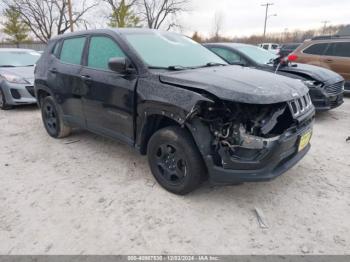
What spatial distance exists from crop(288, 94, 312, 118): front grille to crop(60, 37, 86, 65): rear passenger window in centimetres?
286

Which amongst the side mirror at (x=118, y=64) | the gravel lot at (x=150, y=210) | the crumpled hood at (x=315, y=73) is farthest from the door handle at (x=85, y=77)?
the crumpled hood at (x=315, y=73)

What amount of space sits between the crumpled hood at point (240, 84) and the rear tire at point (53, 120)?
8.07 ft

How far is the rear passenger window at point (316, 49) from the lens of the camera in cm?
792

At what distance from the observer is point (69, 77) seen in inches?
154

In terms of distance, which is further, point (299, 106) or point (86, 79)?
point (86, 79)

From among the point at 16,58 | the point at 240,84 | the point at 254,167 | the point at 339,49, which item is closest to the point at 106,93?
the point at 240,84

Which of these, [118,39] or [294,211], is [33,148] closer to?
[118,39]

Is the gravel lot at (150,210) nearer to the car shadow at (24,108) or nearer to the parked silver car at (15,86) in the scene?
the parked silver car at (15,86)

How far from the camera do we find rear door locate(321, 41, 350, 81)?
298 inches

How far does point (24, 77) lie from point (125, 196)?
16.8 ft

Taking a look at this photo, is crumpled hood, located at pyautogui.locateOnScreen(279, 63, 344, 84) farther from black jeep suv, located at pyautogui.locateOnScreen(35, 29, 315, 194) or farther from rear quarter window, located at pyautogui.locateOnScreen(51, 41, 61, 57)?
rear quarter window, located at pyautogui.locateOnScreen(51, 41, 61, 57)

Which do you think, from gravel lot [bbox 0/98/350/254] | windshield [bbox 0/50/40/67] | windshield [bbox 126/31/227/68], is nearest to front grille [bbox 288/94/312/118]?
gravel lot [bbox 0/98/350/254]

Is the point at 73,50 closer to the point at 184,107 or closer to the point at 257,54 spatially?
the point at 184,107

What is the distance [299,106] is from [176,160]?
→ 140 cm
